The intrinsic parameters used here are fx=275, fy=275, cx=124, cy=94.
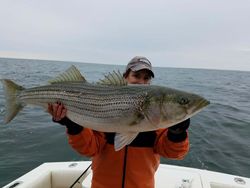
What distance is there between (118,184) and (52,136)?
9090mm

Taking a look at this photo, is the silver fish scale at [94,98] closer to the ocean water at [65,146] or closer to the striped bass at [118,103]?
the striped bass at [118,103]

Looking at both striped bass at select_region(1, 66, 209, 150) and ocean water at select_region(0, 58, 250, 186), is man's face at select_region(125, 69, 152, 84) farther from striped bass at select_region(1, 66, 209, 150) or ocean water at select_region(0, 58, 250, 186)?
ocean water at select_region(0, 58, 250, 186)

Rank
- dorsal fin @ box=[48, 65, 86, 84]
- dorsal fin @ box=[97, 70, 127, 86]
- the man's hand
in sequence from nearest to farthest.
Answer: dorsal fin @ box=[97, 70, 127, 86] → the man's hand → dorsal fin @ box=[48, 65, 86, 84]

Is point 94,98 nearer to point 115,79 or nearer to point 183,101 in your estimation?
point 115,79

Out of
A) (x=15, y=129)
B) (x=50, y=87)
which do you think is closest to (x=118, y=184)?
(x=50, y=87)

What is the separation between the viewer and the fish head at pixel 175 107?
3.01m

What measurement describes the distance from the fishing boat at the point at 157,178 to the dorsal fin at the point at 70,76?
84.9 inches

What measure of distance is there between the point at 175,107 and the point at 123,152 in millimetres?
1053

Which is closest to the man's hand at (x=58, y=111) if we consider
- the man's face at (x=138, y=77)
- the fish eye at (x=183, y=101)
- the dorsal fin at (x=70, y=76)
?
the dorsal fin at (x=70, y=76)

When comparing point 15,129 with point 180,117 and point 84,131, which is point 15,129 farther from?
point 180,117

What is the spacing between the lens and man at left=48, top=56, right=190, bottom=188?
11.4ft

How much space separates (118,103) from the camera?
3.21 metres

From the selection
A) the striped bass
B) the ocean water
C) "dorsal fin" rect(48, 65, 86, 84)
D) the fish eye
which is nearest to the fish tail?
the striped bass

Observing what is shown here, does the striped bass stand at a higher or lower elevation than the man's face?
lower
